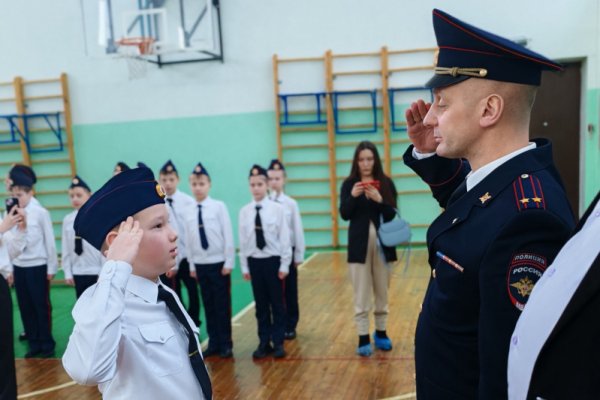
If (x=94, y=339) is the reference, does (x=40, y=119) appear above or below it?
above

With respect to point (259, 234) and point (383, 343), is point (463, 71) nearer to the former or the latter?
point (259, 234)

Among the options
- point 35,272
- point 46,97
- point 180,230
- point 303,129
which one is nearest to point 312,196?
point 303,129

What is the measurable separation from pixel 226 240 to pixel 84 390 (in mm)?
1688

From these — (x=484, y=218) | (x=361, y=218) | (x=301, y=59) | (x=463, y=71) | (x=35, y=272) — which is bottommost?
(x=35, y=272)

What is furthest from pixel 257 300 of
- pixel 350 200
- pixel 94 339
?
pixel 94 339

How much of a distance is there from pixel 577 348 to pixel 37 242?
17.4 feet

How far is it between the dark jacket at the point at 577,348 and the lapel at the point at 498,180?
1.79 ft

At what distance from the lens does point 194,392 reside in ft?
5.39

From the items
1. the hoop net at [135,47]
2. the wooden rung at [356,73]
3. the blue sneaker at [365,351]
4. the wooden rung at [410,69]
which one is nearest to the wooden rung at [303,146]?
the wooden rung at [356,73]

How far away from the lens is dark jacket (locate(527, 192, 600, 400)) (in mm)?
814

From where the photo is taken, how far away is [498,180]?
1.36 metres

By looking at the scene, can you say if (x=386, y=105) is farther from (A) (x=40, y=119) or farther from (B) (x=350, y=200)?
(A) (x=40, y=119)

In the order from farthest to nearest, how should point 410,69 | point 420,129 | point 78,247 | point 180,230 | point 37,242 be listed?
1. point 410,69
2. point 180,230
3. point 37,242
4. point 78,247
5. point 420,129

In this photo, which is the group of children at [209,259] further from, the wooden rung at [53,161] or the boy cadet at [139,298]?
the wooden rung at [53,161]
